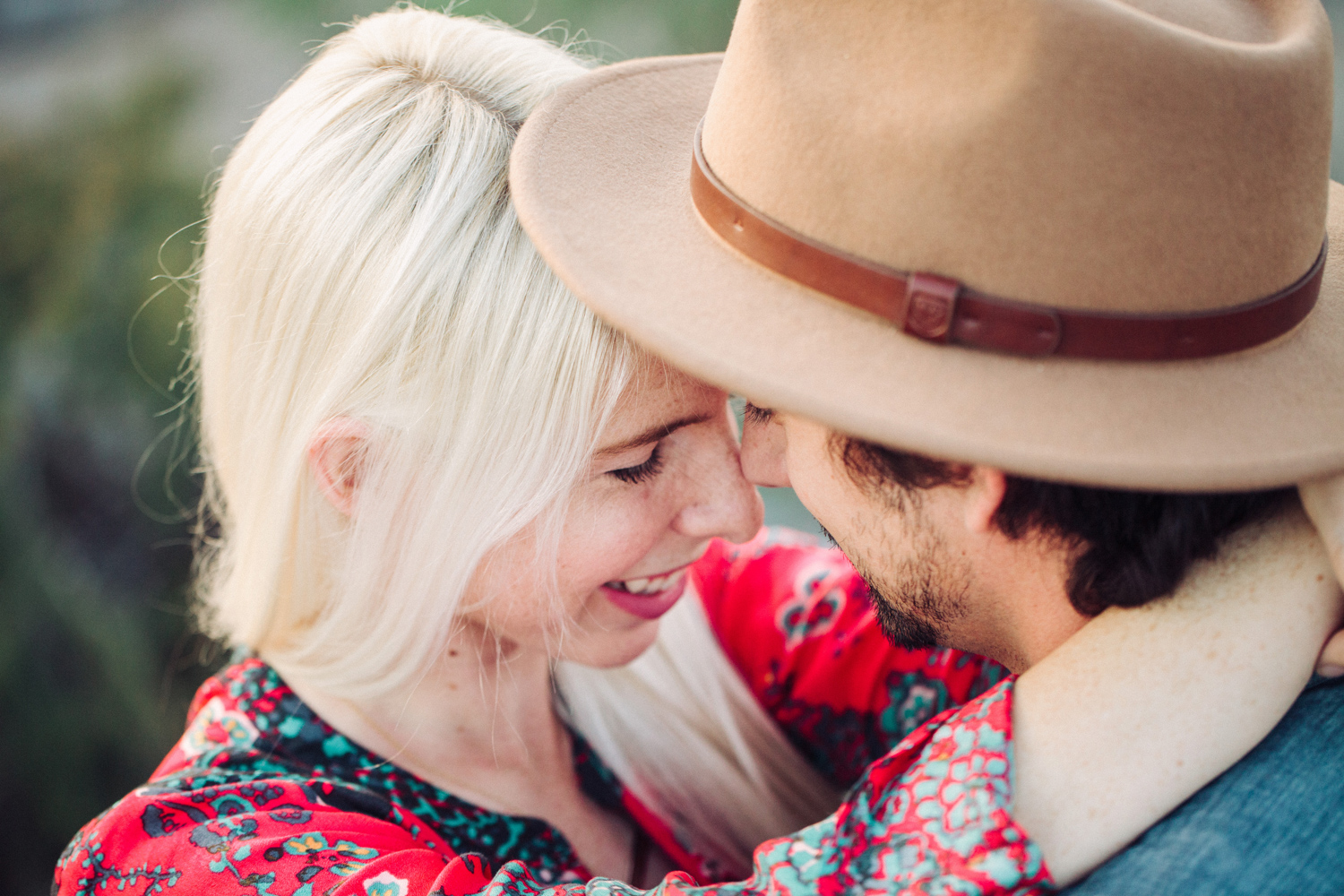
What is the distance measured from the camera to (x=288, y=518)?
145 centimetres

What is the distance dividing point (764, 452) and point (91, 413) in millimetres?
2482

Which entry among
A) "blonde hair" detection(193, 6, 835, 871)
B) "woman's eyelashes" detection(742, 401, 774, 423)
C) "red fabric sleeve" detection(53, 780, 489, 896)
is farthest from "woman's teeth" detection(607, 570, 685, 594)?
"red fabric sleeve" detection(53, 780, 489, 896)

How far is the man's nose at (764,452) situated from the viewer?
1.35m

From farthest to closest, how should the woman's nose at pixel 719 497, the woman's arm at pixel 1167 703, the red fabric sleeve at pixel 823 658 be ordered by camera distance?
the red fabric sleeve at pixel 823 658
the woman's nose at pixel 719 497
the woman's arm at pixel 1167 703

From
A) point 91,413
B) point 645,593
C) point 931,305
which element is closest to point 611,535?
point 645,593

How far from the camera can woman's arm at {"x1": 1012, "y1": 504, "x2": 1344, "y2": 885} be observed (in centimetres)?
92

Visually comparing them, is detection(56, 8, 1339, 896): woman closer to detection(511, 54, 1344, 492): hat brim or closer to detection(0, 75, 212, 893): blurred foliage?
detection(511, 54, 1344, 492): hat brim

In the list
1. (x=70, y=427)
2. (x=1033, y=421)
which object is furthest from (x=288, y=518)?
(x=70, y=427)

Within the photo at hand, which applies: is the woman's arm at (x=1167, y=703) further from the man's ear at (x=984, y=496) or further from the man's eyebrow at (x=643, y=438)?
the man's eyebrow at (x=643, y=438)

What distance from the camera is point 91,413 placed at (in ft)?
9.48

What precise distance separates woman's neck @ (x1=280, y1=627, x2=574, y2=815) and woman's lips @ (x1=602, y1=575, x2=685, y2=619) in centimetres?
24

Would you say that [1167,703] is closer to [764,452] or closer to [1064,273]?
[1064,273]

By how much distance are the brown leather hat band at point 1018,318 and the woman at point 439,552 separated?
0.89ft

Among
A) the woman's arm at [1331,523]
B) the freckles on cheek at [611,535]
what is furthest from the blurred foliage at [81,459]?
the woman's arm at [1331,523]
